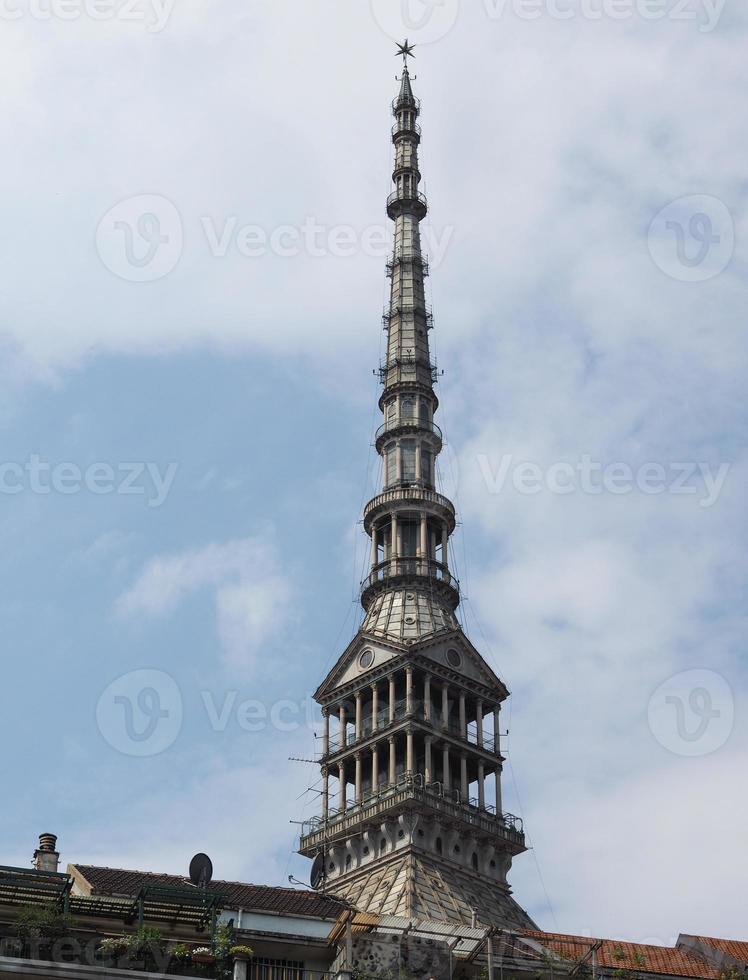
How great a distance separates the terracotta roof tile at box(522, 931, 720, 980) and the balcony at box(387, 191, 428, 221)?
79359 mm

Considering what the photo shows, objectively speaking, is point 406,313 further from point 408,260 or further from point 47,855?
point 47,855

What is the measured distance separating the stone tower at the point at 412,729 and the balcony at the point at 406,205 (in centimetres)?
1764

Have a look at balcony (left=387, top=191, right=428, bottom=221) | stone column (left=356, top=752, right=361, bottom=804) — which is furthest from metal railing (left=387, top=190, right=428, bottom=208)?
stone column (left=356, top=752, right=361, bottom=804)

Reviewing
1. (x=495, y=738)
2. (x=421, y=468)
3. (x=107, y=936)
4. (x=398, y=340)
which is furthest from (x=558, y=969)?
(x=398, y=340)

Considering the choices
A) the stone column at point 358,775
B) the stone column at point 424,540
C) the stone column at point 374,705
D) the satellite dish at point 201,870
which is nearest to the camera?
the satellite dish at point 201,870

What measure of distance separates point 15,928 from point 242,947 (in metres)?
8.83

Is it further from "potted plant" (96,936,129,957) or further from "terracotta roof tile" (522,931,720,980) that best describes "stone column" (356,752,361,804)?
"potted plant" (96,936,129,957)

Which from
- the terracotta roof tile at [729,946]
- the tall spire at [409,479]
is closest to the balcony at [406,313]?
the tall spire at [409,479]

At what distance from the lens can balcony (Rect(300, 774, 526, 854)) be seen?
11044cm

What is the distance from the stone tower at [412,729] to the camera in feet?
358

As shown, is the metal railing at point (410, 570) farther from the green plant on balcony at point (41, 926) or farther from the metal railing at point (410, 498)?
the green plant on balcony at point (41, 926)

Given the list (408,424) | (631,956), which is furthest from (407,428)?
(631,956)

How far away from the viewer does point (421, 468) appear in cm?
13038

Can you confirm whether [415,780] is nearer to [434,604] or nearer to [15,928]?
[434,604]
